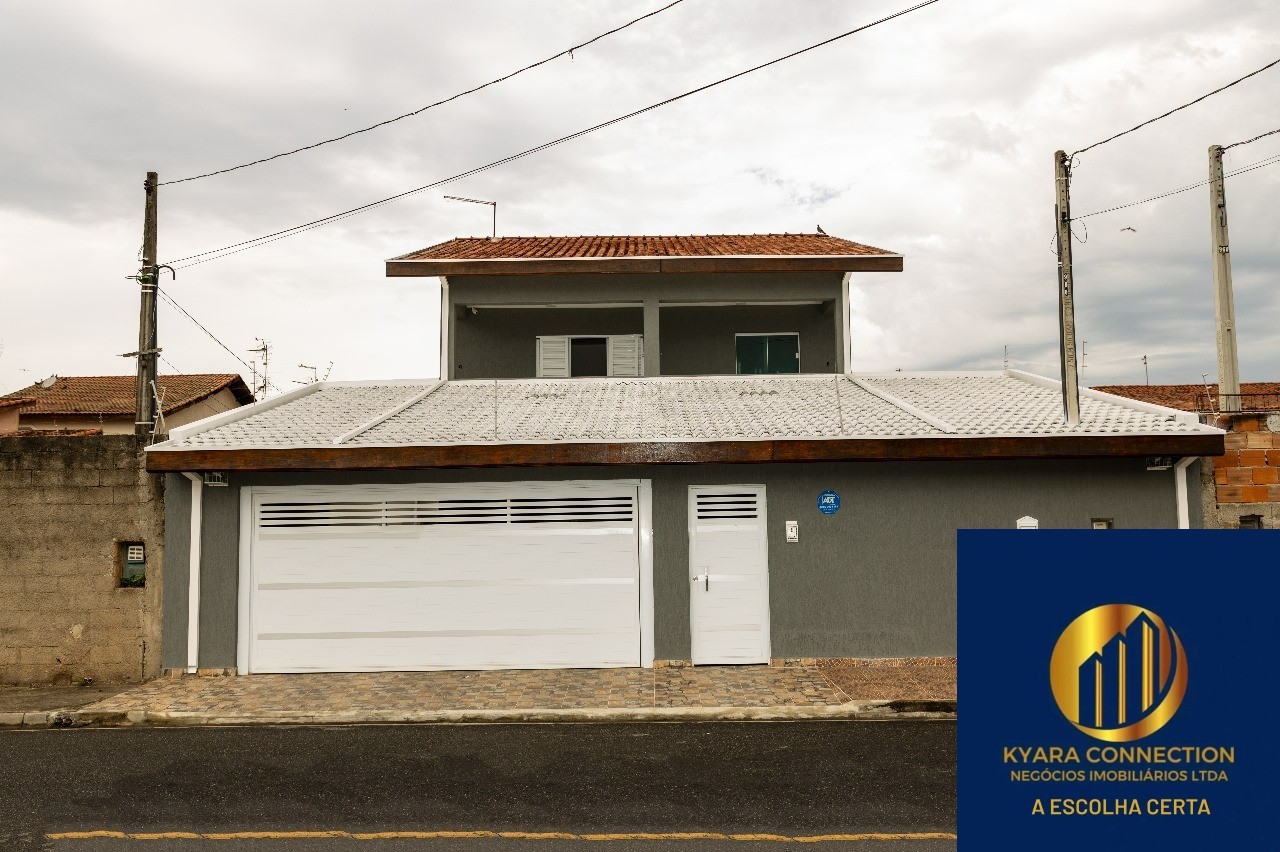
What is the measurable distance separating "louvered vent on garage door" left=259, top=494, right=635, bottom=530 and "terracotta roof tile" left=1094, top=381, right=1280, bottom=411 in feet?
87.0

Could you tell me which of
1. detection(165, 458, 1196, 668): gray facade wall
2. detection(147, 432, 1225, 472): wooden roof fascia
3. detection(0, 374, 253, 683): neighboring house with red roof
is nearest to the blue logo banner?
detection(147, 432, 1225, 472): wooden roof fascia

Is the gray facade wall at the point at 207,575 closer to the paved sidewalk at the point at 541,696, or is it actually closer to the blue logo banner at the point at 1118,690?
the paved sidewalk at the point at 541,696

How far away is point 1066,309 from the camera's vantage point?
11.2m

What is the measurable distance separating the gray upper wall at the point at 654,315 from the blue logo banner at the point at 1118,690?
1271 cm

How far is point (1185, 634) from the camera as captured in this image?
2576 mm

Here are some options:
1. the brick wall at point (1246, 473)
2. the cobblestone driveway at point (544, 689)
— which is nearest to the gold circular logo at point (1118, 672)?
the cobblestone driveway at point (544, 689)

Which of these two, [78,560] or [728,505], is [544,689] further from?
[78,560]

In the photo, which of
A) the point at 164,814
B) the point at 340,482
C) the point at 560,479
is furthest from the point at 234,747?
the point at 560,479

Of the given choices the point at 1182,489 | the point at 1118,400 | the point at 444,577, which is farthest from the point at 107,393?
the point at 1182,489

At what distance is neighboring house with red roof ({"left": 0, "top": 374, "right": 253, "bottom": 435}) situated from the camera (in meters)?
28.5

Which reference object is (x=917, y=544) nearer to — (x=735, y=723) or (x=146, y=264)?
(x=735, y=723)

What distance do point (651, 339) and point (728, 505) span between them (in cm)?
513

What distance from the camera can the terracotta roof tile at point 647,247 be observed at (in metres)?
15.9

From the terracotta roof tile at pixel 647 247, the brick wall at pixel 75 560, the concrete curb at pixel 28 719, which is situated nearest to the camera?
the concrete curb at pixel 28 719
